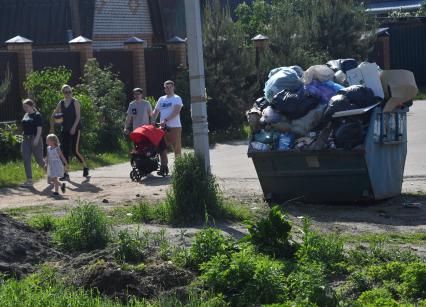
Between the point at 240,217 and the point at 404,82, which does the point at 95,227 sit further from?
the point at 404,82

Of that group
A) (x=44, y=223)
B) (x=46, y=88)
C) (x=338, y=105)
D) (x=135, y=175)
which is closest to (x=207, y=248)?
(x=44, y=223)

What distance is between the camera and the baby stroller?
15.6m

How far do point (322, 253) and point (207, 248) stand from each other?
3.40 ft

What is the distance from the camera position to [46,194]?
14523 mm

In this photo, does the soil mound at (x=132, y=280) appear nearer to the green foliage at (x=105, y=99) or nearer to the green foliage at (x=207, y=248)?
the green foliage at (x=207, y=248)

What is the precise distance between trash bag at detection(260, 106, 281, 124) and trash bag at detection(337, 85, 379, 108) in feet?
3.10

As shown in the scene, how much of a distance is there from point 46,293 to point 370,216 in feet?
19.0

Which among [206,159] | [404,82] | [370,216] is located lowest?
[370,216]

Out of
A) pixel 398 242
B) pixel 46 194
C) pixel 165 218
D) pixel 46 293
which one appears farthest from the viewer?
pixel 46 194

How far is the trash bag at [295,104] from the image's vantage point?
12.2 metres

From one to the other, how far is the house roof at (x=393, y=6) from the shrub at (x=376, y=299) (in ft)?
129

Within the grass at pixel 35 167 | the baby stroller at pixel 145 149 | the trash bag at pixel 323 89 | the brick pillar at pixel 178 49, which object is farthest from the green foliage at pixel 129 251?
the brick pillar at pixel 178 49

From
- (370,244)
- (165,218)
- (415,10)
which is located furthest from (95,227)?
(415,10)

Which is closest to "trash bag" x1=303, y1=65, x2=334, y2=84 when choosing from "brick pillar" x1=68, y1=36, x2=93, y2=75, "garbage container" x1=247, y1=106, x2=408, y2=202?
"garbage container" x1=247, y1=106, x2=408, y2=202
